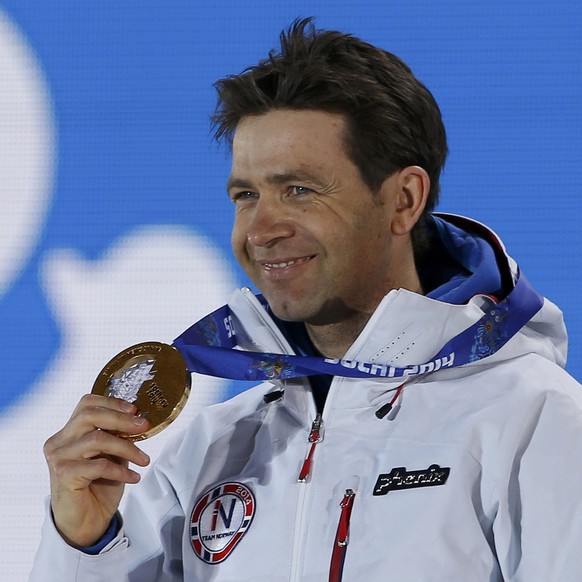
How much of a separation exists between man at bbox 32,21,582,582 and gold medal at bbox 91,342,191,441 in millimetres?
27

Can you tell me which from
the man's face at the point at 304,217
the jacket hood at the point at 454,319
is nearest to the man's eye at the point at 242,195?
the man's face at the point at 304,217

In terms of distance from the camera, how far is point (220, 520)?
1288 millimetres

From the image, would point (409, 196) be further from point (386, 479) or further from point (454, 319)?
point (386, 479)

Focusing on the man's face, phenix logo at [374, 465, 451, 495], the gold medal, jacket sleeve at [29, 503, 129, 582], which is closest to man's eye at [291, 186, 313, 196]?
the man's face

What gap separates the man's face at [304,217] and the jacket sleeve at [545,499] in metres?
0.27

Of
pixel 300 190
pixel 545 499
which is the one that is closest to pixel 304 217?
pixel 300 190

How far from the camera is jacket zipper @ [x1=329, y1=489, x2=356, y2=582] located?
1.17 metres

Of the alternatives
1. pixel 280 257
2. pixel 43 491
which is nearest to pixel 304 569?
pixel 280 257

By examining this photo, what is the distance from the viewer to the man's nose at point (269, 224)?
1.28 meters

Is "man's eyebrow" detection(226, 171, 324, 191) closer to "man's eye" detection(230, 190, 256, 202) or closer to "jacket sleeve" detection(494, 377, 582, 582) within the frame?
"man's eye" detection(230, 190, 256, 202)

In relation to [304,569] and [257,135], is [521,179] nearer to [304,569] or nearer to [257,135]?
[257,135]

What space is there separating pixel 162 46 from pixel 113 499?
0.90m

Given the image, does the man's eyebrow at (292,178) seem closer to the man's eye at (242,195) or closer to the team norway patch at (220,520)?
the man's eye at (242,195)

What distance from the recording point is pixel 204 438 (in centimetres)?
139
